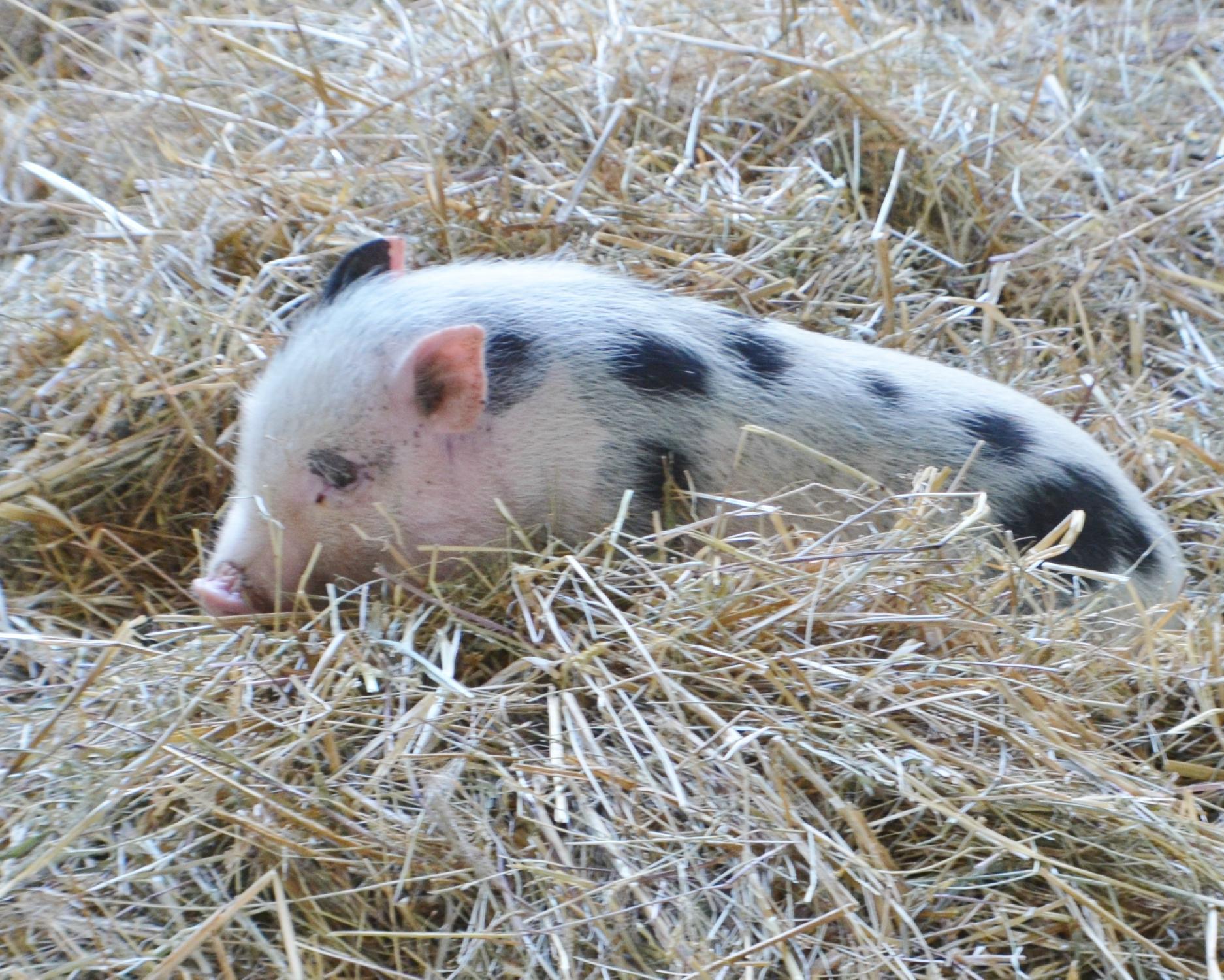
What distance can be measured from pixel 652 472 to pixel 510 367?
38cm

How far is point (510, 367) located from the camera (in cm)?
278

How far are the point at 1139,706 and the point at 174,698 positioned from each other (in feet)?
5.86

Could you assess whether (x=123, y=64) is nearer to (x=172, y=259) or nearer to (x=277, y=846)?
(x=172, y=259)

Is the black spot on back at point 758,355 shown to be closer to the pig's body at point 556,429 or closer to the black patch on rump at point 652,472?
the pig's body at point 556,429

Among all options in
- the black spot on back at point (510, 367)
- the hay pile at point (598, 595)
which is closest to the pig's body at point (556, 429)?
the black spot on back at point (510, 367)

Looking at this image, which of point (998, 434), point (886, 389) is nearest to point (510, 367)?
point (886, 389)

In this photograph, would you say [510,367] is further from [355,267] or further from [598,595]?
[598,595]

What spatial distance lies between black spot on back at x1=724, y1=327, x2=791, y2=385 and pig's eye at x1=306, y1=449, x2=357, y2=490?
0.88 meters

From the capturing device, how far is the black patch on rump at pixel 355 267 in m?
2.94

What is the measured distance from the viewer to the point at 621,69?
4.16 metres

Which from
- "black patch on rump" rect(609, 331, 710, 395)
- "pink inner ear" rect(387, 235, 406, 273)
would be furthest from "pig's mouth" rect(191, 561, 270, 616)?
"black patch on rump" rect(609, 331, 710, 395)

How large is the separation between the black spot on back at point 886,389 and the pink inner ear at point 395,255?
3.67 ft

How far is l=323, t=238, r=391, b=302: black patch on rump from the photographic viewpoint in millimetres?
2941

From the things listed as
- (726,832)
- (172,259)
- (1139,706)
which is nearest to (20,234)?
(172,259)
